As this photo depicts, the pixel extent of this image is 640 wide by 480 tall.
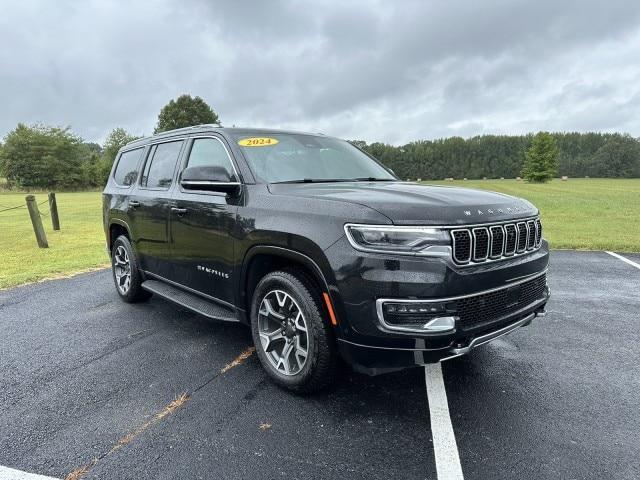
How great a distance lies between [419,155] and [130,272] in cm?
8512

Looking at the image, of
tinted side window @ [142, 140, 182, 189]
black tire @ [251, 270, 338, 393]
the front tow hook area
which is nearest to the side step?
black tire @ [251, 270, 338, 393]

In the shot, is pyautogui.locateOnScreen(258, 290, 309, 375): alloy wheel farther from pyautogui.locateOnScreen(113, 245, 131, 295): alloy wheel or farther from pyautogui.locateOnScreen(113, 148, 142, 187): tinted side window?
pyautogui.locateOnScreen(113, 148, 142, 187): tinted side window

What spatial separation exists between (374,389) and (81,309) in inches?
155

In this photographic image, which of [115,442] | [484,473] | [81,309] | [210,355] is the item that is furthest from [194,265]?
[484,473]

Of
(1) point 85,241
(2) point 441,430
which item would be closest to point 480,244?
(2) point 441,430

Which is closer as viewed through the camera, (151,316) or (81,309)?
(151,316)

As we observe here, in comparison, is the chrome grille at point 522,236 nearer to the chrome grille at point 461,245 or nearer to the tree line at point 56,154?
the chrome grille at point 461,245

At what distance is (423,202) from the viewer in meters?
2.72

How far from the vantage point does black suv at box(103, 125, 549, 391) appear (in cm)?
252

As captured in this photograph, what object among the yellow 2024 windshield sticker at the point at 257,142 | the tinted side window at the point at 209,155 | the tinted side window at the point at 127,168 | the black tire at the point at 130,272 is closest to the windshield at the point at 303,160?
the yellow 2024 windshield sticker at the point at 257,142

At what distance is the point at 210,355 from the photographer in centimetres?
382

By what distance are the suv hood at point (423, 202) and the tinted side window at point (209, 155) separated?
563 millimetres

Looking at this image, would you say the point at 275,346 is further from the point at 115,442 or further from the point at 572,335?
the point at 572,335

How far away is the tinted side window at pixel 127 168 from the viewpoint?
17.2 ft
